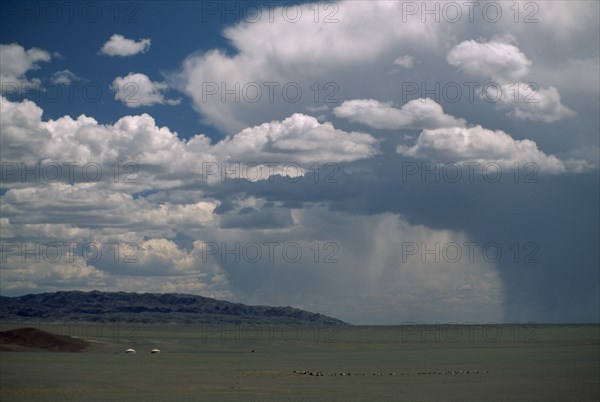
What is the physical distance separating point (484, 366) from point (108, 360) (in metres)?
37.4

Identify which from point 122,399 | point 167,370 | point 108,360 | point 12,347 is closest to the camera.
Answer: point 122,399

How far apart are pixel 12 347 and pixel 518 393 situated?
211ft

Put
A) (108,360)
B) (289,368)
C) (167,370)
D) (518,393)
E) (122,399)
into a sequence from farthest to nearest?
(108,360)
(289,368)
(167,370)
(518,393)
(122,399)

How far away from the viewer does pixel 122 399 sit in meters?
41.6

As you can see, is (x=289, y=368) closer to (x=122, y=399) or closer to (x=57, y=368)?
(x=57, y=368)

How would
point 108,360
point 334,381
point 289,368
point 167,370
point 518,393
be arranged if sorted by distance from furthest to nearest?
1. point 108,360
2. point 289,368
3. point 167,370
4. point 334,381
5. point 518,393

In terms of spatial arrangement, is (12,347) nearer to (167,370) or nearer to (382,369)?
(167,370)

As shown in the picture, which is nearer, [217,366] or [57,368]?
[57,368]

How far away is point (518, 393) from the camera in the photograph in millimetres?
46156

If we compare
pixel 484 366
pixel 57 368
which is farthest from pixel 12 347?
pixel 484 366

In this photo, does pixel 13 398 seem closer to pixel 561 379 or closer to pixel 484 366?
pixel 561 379

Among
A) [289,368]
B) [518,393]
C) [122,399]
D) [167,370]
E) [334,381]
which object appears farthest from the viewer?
[289,368]

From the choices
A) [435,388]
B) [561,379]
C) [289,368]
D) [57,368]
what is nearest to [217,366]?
[289,368]

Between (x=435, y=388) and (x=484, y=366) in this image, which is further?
(x=484, y=366)
